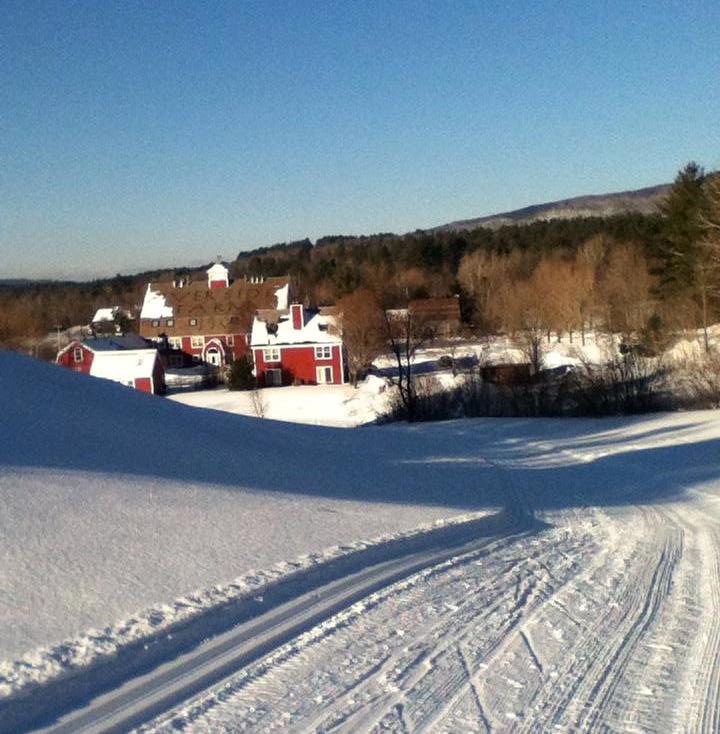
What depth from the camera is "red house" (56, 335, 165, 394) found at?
52094mm

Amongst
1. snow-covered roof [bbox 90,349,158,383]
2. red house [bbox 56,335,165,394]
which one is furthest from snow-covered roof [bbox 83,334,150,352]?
snow-covered roof [bbox 90,349,158,383]

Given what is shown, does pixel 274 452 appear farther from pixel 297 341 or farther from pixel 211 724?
pixel 297 341

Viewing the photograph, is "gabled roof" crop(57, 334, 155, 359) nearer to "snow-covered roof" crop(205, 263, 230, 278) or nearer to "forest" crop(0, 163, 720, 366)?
"forest" crop(0, 163, 720, 366)

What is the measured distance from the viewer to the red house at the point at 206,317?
69.8 m

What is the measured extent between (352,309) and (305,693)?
52435 millimetres

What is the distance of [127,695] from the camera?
5.00 m

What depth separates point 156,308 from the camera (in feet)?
243

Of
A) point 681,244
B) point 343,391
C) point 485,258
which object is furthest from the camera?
point 485,258

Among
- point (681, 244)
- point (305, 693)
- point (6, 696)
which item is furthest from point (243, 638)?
point (681, 244)

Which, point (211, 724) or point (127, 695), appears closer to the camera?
point (211, 724)

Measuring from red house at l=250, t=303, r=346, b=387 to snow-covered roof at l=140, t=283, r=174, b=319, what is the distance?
54.9 feet

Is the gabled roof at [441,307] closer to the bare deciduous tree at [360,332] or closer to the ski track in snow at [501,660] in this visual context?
the bare deciduous tree at [360,332]

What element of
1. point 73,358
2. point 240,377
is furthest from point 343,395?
point 73,358

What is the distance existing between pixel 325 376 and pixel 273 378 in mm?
3446
